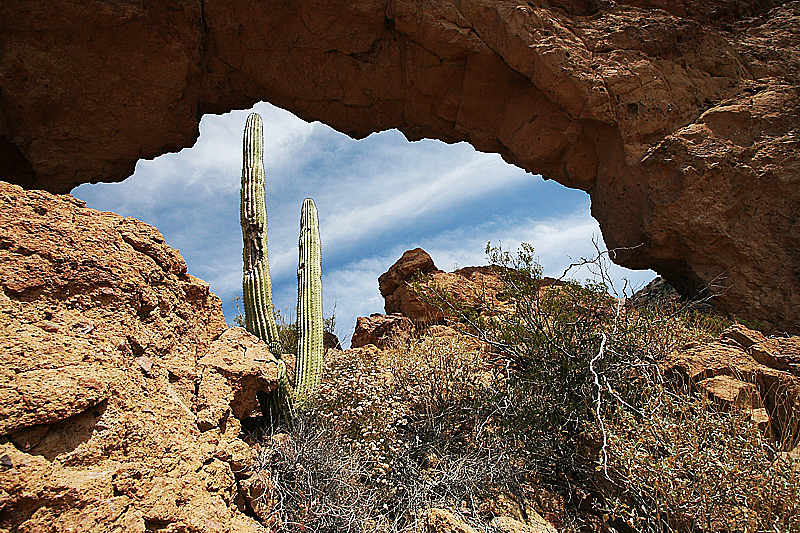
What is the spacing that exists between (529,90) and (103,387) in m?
6.32

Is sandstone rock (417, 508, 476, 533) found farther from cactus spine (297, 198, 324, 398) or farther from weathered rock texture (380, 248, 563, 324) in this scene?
weathered rock texture (380, 248, 563, 324)

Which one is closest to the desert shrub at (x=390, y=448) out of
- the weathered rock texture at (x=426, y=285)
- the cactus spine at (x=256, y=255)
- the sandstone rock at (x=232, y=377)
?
the sandstone rock at (x=232, y=377)

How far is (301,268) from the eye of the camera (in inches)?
206

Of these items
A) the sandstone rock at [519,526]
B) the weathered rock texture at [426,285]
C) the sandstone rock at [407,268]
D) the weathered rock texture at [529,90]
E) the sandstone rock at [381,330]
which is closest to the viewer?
the sandstone rock at [519,526]

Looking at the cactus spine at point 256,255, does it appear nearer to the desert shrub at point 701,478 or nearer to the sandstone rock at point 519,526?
the sandstone rock at point 519,526

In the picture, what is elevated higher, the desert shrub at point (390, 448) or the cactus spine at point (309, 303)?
the cactus spine at point (309, 303)

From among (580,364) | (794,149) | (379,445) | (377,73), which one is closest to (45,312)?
(379,445)

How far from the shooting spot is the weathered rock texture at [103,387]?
175cm

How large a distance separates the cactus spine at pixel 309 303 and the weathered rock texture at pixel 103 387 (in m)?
1.32

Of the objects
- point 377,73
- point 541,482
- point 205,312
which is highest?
point 377,73

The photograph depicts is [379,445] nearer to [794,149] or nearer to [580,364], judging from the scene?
[580,364]

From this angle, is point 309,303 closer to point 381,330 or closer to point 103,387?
point 381,330

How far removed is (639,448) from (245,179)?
4.27 metres

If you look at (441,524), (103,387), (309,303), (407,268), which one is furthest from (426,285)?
(103,387)
